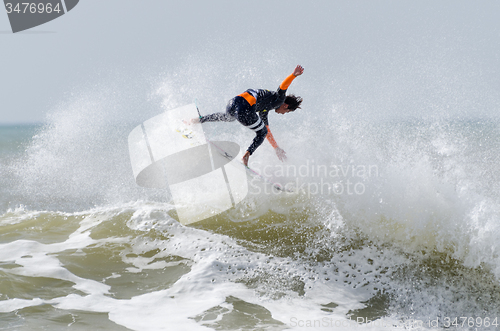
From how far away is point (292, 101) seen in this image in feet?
20.8

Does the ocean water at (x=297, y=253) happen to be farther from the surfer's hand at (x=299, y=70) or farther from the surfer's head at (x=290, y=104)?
the surfer's hand at (x=299, y=70)

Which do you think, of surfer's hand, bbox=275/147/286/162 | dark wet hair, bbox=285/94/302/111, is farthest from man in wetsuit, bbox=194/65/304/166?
surfer's hand, bbox=275/147/286/162

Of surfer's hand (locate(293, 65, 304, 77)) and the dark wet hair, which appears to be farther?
the dark wet hair

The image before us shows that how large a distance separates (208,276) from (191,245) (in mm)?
950

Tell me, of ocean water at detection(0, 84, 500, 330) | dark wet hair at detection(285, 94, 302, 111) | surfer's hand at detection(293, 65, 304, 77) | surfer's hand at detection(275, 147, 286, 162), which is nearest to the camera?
ocean water at detection(0, 84, 500, 330)

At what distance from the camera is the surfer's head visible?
20.7 feet

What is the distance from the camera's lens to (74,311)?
3.42 m

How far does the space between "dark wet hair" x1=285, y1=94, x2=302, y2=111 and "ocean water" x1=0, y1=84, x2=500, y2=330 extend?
124cm

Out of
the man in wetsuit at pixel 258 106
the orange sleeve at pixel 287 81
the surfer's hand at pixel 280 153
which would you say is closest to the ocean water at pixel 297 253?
the surfer's hand at pixel 280 153

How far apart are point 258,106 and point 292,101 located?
0.78 m

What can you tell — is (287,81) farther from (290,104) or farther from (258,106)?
(258,106)

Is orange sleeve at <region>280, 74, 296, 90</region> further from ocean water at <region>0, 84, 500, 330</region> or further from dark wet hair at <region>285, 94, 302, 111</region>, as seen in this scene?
ocean water at <region>0, 84, 500, 330</region>

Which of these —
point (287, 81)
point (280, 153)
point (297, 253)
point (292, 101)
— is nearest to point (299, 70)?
point (287, 81)

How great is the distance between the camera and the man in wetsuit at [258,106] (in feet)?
19.1
